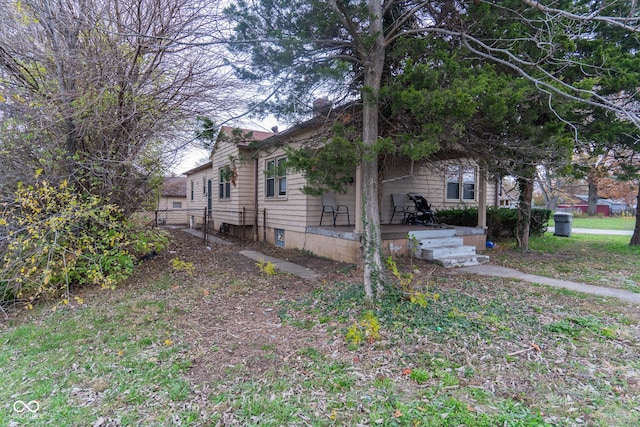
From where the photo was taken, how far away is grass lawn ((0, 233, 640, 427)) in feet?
7.85

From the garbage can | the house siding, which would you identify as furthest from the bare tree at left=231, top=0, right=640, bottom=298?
the garbage can

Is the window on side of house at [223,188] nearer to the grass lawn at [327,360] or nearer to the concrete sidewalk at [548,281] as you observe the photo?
the grass lawn at [327,360]

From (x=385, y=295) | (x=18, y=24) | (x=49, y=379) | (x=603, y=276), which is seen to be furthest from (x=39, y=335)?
(x=603, y=276)

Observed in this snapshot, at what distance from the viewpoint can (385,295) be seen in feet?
14.5

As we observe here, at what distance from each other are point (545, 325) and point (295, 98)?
456cm

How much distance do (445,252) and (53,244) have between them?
7153 millimetres

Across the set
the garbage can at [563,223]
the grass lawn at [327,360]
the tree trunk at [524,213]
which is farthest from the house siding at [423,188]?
the grass lawn at [327,360]

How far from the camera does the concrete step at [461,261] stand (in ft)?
23.0

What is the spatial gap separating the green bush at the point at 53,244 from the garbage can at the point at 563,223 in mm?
14716

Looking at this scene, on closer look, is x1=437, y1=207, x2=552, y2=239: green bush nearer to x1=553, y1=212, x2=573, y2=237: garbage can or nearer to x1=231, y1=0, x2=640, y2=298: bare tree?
x1=553, y1=212, x2=573, y2=237: garbage can

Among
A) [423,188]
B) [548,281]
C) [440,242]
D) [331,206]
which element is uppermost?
[423,188]

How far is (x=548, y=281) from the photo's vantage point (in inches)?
228

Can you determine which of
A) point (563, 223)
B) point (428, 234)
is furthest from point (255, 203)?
point (563, 223)

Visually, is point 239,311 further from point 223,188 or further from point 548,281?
point 223,188
